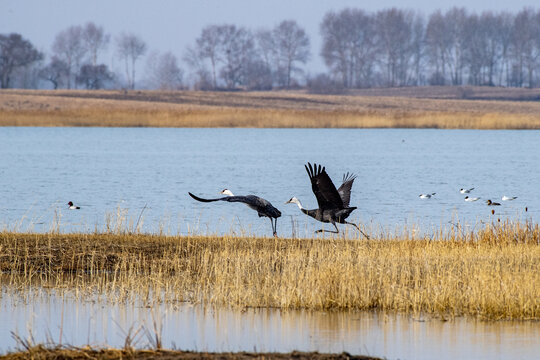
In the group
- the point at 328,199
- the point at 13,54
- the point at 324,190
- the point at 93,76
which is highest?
the point at 13,54

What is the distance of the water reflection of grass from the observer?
8.98 metres

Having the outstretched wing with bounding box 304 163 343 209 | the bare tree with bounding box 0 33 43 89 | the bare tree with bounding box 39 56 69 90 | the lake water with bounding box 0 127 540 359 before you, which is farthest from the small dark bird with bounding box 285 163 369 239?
the bare tree with bounding box 39 56 69 90

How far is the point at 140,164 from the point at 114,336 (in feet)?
86.7

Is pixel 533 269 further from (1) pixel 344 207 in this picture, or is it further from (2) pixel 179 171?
(2) pixel 179 171

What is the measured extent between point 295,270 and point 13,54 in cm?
9308

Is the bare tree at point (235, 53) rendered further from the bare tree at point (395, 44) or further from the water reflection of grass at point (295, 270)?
the water reflection of grass at point (295, 270)

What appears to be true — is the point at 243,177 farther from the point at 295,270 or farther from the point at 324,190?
the point at 295,270

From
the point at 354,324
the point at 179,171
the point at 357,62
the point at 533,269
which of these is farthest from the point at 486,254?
the point at 357,62

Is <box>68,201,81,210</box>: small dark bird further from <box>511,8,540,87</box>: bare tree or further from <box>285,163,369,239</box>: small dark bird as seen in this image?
<box>511,8,540,87</box>: bare tree

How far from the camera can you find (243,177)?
2895 cm

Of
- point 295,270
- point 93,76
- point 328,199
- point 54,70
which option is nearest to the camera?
point 295,270

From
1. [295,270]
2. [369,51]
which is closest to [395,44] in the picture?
[369,51]

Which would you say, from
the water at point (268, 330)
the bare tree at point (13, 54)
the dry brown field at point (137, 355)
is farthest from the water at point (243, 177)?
the bare tree at point (13, 54)

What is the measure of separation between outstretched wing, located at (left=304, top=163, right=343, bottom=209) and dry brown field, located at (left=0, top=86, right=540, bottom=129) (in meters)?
37.9
